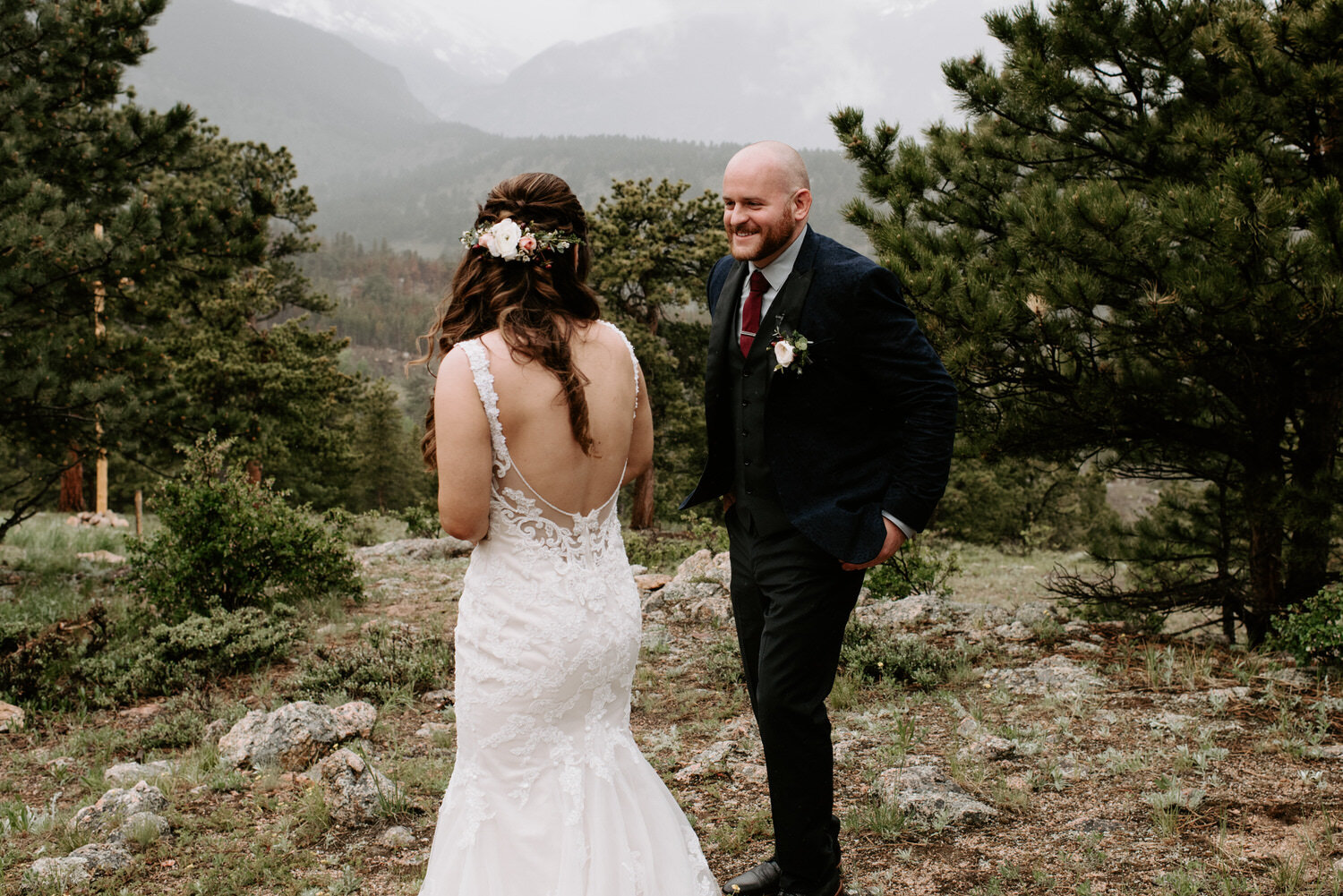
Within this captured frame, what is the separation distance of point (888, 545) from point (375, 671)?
4232mm

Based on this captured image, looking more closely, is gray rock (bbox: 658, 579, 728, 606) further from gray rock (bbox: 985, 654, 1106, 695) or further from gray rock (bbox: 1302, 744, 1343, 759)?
gray rock (bbox: 1302, 744, 1343, 759)

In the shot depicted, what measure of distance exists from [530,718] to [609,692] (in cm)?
26

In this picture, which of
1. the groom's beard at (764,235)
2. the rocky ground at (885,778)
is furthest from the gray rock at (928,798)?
the groom's beard at (764,235)

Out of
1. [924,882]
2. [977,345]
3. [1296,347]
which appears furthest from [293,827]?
[1296,347]

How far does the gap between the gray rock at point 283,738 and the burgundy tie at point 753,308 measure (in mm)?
3265

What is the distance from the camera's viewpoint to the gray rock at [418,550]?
11.6m

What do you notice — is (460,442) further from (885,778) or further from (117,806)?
(117,806)

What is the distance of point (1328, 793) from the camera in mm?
3455

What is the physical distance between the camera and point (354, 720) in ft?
15.6

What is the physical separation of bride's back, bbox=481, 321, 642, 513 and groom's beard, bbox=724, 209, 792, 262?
555 millimetres

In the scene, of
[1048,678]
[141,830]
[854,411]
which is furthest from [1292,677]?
[141,830]

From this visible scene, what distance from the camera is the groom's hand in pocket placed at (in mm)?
2551

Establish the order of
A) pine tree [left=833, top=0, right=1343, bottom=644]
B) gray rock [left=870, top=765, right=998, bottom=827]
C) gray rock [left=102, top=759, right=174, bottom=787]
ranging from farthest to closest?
1. pine tree [left=833, top=0, right=1343, bottom=644]
2. gray rock [left=102, top=759, right=174, bottom=787]
3. gray rock [left=870, top=765, right=998, bottom=827]

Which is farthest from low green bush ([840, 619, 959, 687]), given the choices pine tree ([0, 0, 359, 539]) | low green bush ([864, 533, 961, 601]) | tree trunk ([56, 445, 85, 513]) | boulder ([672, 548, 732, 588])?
tree trunk ([56, 445, 85, 513])
